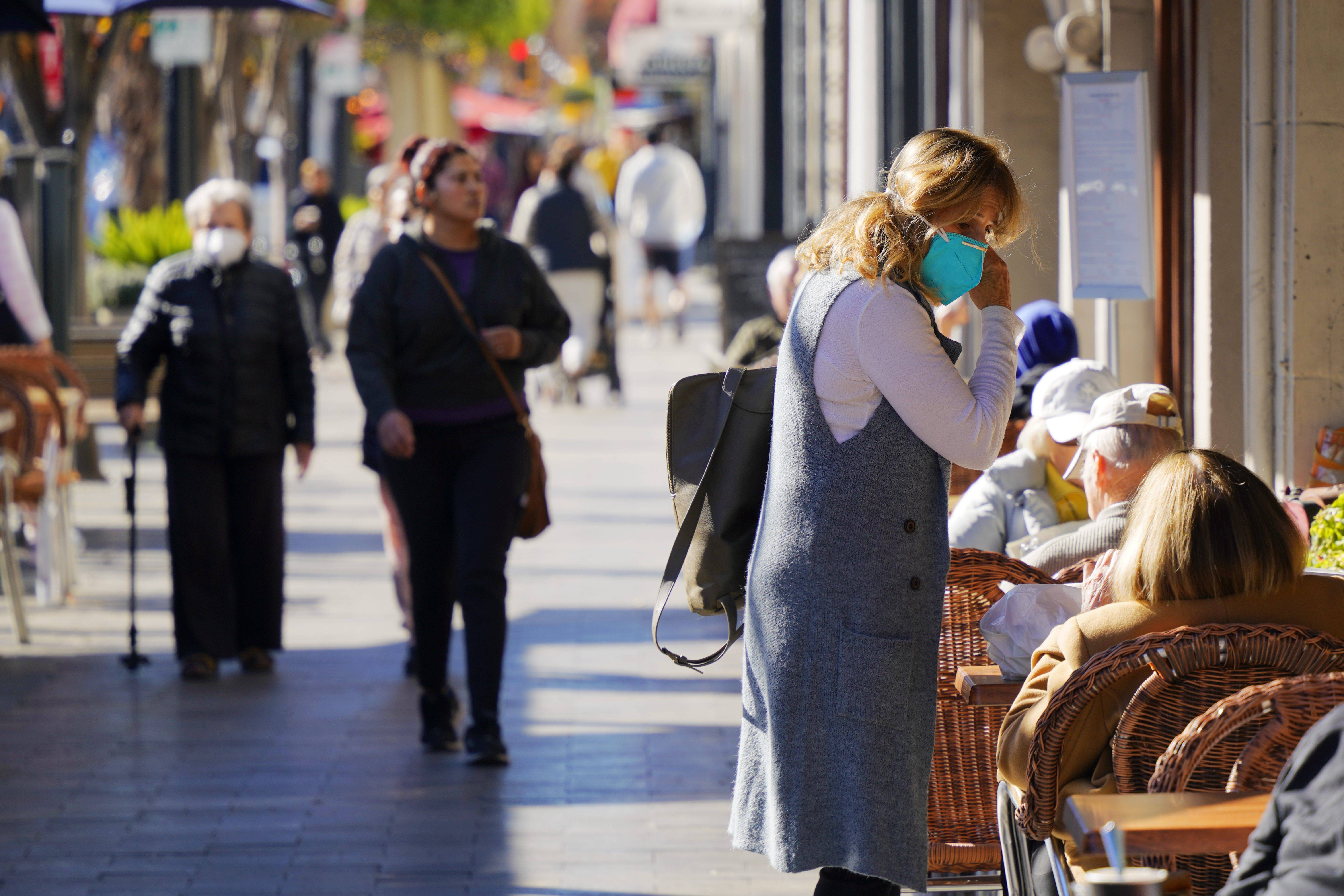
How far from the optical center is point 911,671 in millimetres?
3408

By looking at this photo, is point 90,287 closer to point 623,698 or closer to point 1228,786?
point 623,698

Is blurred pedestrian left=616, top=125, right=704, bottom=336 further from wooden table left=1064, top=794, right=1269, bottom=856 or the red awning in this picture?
the red awning

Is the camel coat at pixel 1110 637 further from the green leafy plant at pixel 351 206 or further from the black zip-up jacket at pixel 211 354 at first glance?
the green leafy plant at pixel 351 206

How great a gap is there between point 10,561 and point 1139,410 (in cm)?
524

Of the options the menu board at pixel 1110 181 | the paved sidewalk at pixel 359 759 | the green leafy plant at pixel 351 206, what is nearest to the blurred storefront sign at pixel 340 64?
the green leafy plant at pixel 351 206

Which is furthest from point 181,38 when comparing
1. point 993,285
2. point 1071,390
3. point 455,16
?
point 455,16

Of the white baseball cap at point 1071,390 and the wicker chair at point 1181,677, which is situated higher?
the white baseball cap at point 1071,390

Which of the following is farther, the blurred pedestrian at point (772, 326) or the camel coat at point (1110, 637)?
the blurred pedestrian at point (772, 326)

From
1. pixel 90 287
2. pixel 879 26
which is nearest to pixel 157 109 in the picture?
pixel 90 287

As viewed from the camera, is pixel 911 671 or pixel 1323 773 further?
pixel 911 671

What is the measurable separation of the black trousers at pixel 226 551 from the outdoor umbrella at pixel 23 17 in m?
1.83

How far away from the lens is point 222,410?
7.07 m

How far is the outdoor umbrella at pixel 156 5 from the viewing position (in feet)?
35.7

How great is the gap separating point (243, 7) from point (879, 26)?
14.4 feet
